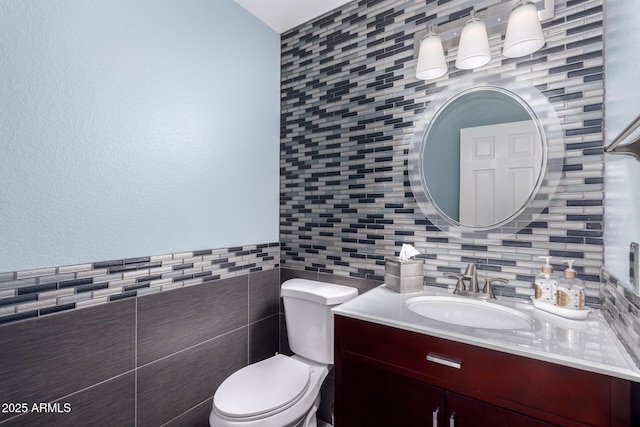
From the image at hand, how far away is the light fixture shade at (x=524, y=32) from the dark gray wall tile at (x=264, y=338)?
191cm

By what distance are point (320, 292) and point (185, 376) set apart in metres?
0.78

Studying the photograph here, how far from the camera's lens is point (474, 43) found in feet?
4.31

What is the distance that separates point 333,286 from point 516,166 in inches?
41.8

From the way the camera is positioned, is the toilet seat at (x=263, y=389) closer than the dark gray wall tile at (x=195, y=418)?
Yes

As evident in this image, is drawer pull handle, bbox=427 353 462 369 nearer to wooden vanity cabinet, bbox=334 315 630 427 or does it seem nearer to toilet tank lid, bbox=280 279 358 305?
wooden vanity cabinet, bbox=334 315 630 427

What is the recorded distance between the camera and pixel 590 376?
2.58ft

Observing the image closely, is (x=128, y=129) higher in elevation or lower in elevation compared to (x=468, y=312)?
higher

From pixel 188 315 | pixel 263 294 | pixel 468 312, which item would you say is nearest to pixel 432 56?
pixel 468 312

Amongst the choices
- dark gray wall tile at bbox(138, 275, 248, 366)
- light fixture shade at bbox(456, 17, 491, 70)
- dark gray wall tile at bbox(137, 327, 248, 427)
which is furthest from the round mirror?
dark gray wall tile at bbox(137, 327, 248, 427)

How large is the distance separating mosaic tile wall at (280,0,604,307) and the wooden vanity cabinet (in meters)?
0.51

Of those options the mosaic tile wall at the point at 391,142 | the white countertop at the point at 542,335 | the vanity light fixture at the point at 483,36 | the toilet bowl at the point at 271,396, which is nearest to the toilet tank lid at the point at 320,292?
the mosaic tile wall at the point at 391,142

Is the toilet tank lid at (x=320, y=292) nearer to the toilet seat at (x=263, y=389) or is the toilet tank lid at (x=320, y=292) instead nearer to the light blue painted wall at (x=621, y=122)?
the toilet seat at (x=263, y=389)

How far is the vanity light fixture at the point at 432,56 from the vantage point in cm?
142

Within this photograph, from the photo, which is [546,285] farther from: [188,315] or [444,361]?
[188,315]
